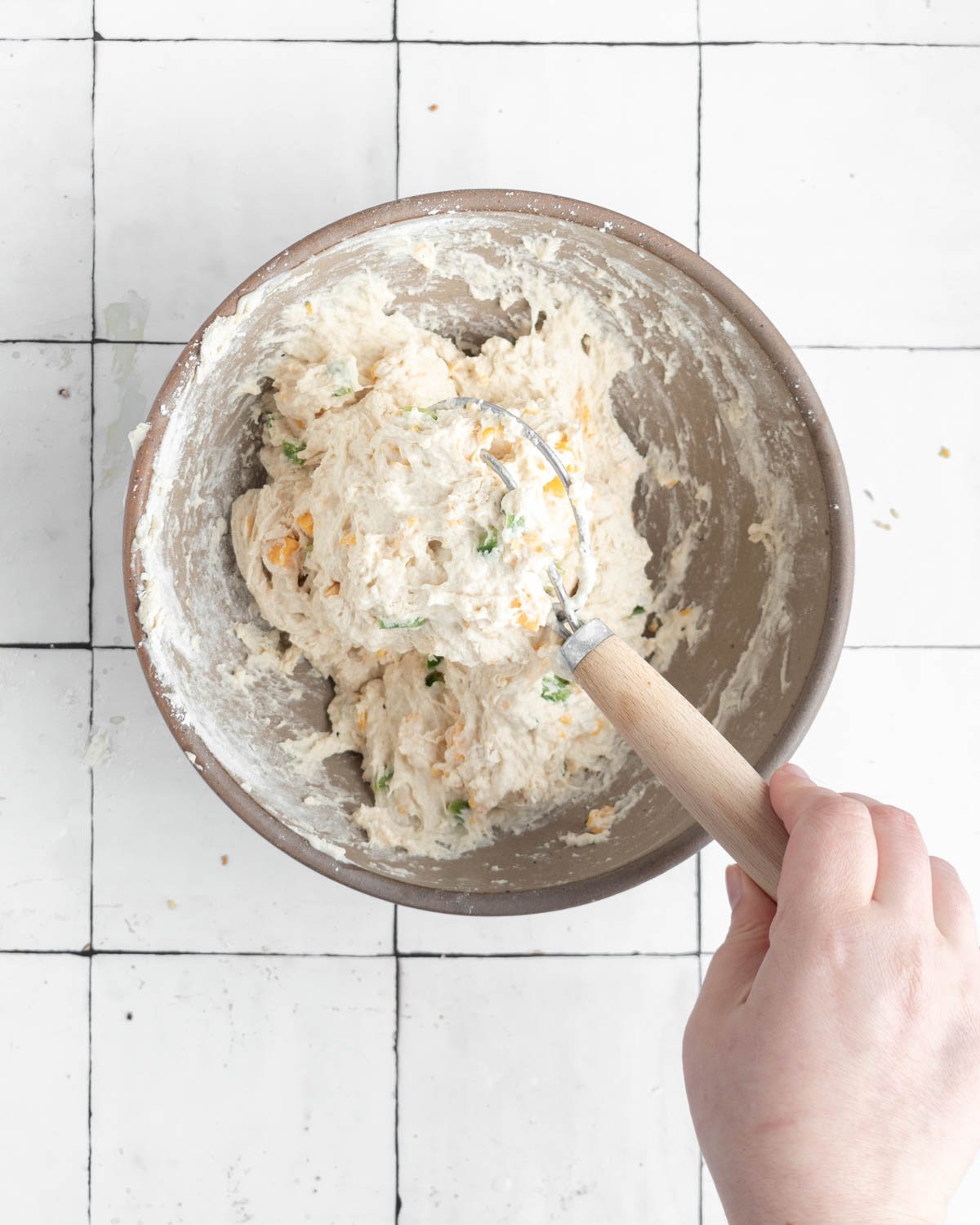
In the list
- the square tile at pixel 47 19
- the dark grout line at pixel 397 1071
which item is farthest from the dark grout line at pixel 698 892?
the square tile at pixel 47 19

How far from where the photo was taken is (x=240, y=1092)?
1.33 meters

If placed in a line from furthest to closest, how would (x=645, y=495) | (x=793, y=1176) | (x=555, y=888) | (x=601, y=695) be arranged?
(x=645, y=495) → (x=555, y=888) → (x=601, y=695) → (x=793, y=1176)

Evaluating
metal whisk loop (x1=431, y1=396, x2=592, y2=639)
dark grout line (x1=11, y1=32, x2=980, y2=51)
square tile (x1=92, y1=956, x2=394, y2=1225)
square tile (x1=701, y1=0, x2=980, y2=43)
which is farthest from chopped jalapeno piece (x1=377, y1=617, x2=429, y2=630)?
square tile (x1=701, y1=0, x2=980, y2=43)

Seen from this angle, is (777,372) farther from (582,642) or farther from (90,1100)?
(90,1100)

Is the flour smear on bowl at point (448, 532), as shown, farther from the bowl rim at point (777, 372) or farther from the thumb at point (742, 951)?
the thumb at point (742, 951)

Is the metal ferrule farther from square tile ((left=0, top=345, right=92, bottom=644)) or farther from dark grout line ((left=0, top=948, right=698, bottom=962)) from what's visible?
square tile ((left=0, top=345, right=92, bottom=644))

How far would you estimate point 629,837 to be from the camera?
1158 millimetres

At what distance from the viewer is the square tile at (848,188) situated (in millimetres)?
1349

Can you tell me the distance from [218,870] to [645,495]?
29.6 inches

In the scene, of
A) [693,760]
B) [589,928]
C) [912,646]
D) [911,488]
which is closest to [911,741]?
[912,646]

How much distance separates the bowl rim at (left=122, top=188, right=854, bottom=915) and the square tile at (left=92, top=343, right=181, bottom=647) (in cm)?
30

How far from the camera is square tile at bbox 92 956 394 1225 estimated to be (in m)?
1.33

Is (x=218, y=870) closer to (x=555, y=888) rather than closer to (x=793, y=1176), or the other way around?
(x=555, y=888)

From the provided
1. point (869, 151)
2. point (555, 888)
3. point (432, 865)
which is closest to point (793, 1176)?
point (555, 888)
